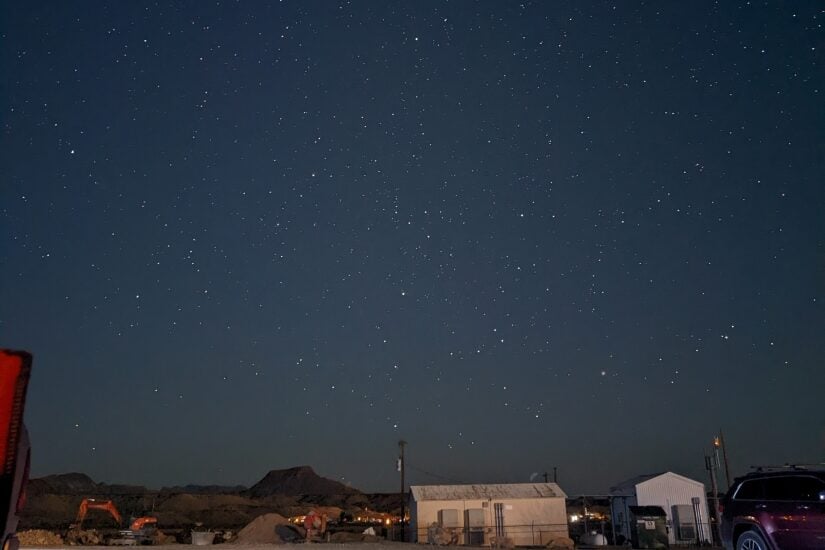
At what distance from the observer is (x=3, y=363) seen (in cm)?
736

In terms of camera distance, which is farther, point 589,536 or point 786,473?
point 589,536

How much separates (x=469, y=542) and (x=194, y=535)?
15344mm

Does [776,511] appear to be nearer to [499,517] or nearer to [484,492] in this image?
[499,517]

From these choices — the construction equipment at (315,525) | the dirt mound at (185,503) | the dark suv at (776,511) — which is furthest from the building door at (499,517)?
the dirt mound at (185,503)

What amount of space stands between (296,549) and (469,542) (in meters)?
15.8

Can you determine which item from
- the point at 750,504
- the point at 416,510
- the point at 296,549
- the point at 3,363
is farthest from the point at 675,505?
the point at 3,363

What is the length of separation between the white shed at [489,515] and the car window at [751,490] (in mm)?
25876

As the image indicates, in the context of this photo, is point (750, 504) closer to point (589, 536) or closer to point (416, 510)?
point (589, 536)

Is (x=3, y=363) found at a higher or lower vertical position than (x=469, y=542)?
higher

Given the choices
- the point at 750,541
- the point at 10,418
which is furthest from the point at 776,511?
the point at 10,418

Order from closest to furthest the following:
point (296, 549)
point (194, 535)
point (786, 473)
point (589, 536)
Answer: point (786, 473), point (296, 549), point (589, 536), point (194, 535)

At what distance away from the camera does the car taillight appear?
7.18m

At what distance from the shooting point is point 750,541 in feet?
46.0

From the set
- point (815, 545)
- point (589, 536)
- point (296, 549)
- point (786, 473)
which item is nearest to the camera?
point (815, 545)
